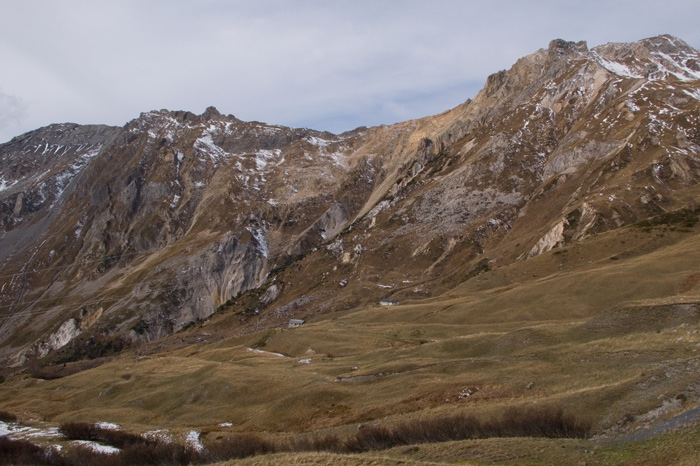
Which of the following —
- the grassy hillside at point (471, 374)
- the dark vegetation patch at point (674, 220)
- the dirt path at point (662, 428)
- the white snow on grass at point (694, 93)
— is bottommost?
the grassy hillside at point (471, 374)

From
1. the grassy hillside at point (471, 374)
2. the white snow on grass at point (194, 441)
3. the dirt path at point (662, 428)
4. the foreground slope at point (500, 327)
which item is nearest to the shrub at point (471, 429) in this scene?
the grassy hillside at point (471, 374)

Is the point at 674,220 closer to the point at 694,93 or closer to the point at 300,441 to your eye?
the point at 694,93

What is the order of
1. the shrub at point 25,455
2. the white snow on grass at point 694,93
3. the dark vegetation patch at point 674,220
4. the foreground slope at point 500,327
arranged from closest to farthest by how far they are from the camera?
1. the shrub at point 25,455
2. the foreground slope at point 500,327
3. the dark vegetation patch at point 674,220
4. the white snow on grass at point 694,93

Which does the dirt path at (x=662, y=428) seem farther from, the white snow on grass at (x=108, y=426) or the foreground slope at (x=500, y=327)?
the white snow on grass at (x=108, y=426)

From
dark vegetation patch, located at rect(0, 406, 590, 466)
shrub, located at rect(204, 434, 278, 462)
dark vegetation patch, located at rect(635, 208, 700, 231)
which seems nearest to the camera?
dark vegetation patch, located at rect(0, 406, 590, 466)

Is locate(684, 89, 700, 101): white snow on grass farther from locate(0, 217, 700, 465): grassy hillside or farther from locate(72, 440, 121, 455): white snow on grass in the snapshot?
locate(72, 440, 121, 455): white snow on grass

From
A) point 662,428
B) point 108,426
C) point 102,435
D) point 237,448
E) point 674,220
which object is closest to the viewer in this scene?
point 662,428

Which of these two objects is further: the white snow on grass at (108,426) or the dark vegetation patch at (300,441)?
the white snow on grass at (108,426)


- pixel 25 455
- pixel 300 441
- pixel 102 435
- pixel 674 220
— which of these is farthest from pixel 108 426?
pixel 674 220

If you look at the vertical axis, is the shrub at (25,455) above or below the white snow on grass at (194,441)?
above

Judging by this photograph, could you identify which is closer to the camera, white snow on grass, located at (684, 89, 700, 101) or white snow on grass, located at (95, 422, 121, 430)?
white snow on grass, located at (95, 422, 121, 430)

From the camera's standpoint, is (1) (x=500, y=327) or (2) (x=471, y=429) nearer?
(2) (x=471, y=429)

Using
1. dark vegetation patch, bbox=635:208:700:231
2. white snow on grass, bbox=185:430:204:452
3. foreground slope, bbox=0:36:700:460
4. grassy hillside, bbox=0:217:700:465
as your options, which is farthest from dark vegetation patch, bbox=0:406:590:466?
dark vegetation patch, bbox=635:208:700:231

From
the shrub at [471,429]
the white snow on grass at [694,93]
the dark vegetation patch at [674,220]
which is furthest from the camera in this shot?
the white snow on grass at [694,93]
